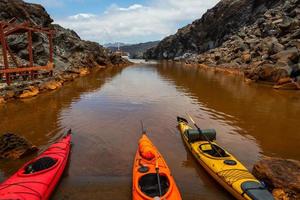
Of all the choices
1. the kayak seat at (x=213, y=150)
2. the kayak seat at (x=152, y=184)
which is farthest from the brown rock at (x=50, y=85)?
the kayak seat at (x=152, y=184)

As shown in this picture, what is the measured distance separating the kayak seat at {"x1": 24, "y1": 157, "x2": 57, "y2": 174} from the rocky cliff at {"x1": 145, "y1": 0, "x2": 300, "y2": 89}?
3318 centimetres

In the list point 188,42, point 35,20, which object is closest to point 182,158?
point 35,20

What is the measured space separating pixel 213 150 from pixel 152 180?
14.1ft

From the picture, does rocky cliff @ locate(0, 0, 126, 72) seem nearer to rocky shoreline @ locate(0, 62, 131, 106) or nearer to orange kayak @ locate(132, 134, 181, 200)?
rocky shoreline @ locate(0, 62, 131, 106)

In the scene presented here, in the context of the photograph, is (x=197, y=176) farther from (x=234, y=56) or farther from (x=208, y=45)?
(x=208, y=45)

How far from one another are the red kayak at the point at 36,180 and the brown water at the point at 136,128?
0.81 metres

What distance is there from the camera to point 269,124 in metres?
21.2

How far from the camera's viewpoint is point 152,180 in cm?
1064

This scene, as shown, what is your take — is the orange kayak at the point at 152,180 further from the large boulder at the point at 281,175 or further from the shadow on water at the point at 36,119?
the shadow on water at the point at 36,119

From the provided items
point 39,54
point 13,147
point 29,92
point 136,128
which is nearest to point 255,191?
point 136,128

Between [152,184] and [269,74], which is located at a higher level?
[269,74]

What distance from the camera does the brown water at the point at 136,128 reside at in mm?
12312

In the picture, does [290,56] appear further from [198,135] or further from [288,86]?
[198,135]

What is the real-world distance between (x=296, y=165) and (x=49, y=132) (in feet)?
48.8
